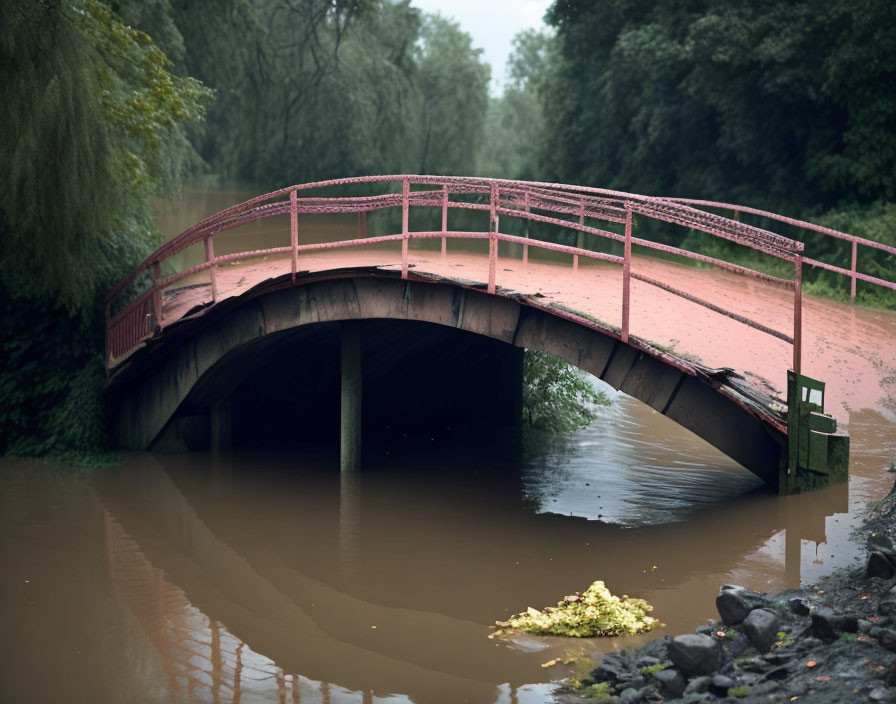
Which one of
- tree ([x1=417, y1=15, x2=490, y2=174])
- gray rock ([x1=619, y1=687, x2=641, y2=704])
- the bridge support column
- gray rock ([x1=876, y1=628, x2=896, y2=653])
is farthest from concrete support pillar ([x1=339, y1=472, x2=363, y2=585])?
tree ([x1=417, y1=15, x2=490, y2=174])

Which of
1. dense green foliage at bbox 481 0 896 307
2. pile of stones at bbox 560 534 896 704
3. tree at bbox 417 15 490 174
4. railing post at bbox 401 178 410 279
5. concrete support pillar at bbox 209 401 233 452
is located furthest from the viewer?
tree at bbox 417 15 490 174

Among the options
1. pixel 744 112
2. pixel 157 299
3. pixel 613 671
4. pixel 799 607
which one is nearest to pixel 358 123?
pixel 744 112

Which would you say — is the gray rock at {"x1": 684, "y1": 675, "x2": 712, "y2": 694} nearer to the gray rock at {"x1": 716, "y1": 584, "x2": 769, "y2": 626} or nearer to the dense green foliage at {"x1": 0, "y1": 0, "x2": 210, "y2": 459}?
the gray rock at {"x1": 716, "y1": 584, "x2": 769, "y2": 626}

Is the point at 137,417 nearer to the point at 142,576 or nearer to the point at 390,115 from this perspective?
the point at 142,576

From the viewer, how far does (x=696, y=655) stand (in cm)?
802

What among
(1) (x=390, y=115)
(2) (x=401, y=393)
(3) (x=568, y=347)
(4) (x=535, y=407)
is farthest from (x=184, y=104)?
(1) (x=390, y=115)

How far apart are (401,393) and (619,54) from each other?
60.4 ft

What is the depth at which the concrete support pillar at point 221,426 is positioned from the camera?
17750 millimetres

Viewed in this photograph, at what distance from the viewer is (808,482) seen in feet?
39.3

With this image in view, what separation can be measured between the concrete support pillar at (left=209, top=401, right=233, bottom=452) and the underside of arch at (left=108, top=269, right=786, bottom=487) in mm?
185

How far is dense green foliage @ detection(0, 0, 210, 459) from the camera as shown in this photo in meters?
13.4

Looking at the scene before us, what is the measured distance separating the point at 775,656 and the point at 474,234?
621 centimetres

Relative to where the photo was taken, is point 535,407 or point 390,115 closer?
point 535,407

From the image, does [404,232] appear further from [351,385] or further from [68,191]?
[68,191]
